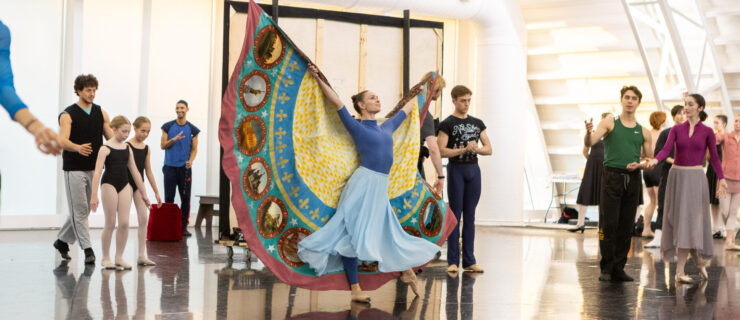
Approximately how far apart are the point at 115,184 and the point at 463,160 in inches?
115

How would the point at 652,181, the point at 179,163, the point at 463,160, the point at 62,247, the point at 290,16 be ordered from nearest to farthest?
the point at 463,160 < the point at 62,247 < the point at 290,16 < the point at 179,163 < the point at 652,181

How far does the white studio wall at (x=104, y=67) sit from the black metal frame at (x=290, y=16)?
164 inches

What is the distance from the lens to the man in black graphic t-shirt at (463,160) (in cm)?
765

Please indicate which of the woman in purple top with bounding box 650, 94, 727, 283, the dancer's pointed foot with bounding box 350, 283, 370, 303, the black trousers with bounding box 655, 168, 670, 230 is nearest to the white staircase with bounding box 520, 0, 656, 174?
the black trousers with bounding box 655, 168, 670, 230

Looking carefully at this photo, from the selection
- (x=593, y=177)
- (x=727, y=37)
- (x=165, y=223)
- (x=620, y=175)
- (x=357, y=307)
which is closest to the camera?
(x=357, y=307)

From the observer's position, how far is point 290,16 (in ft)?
28.4

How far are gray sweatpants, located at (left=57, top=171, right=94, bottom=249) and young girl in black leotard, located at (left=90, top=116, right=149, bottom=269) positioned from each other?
336 millimetres

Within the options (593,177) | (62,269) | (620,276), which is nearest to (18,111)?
(62,269)

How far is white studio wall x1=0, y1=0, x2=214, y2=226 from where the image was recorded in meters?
11.9

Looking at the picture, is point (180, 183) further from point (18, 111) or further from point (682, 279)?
point (18, 111)

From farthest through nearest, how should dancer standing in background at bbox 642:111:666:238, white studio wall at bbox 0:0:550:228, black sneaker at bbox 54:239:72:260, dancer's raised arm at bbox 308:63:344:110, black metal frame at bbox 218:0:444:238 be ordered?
1. white studio wall at bbox 0:0:550:228
2. dancer standing in background at bbox 642:111:666:238
3. black metal frame at bbox 218:0:444:238
4. black sneaker at bbox 54:239:72:260
5. dancer's raised arm at bbox 308:63:344:110

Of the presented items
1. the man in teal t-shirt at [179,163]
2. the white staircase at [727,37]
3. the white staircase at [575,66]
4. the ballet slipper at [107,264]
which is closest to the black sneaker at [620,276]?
the ballet slipper at [107,264]

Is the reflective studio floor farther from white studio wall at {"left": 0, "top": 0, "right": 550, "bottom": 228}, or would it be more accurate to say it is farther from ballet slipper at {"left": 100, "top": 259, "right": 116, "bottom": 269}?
white studio wall at {"left": 0, "top": 0, "right": 550, "bottom": 228}

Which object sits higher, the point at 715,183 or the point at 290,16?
the point at 290,16
